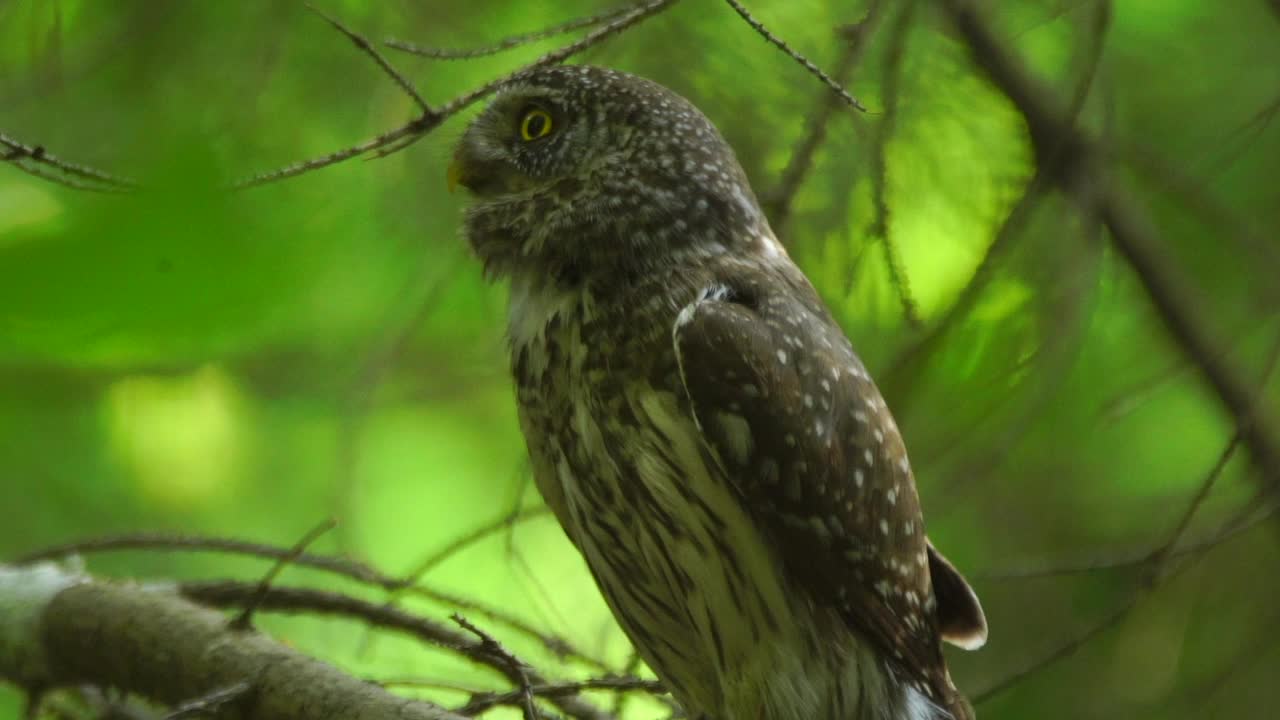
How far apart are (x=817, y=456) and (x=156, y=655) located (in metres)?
1.09

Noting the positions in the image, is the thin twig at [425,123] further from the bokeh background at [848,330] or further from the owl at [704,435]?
the owl at [704,435]

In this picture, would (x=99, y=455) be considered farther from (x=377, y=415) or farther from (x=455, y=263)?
(x=455, y=263)

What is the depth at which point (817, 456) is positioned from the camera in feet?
7.70

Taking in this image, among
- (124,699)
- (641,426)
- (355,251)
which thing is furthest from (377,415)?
(641,426)

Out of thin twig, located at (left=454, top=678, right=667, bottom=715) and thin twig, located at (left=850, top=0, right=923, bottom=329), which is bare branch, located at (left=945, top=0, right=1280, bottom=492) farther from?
thin twig, located at (left=454, top=678, right=667, bottom=715)

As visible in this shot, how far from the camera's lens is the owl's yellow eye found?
8.99 feet

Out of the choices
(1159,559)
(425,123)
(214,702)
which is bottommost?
(1159,559)

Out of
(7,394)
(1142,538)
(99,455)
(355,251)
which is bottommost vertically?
(1142,538)

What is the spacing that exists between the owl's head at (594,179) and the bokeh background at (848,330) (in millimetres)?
157

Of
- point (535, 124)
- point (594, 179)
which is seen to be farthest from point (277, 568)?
point (535, 124)

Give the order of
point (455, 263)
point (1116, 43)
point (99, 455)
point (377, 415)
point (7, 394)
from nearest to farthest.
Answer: point (7, 394) < point (455, 263) < point (1116, 43) < point (99, 455) < point (377, 415)

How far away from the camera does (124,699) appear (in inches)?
96.1

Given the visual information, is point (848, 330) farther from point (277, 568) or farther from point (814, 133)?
point (277, 568)

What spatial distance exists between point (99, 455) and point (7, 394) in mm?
1523
